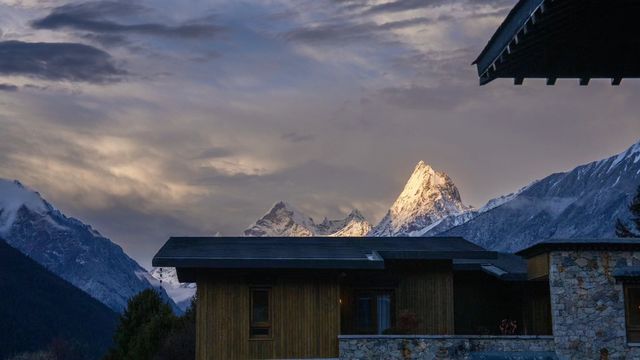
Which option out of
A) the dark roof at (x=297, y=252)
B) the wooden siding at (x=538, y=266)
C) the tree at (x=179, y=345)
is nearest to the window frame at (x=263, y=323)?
the dark roof at (x=297, y=252)

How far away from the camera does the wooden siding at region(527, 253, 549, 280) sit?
1118 inches

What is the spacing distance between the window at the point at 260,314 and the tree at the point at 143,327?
41.6 metres

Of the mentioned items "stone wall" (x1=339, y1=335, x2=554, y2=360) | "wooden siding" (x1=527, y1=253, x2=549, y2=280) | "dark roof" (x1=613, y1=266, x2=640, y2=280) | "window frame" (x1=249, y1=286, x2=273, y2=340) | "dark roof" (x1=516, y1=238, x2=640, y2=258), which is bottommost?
"stone wall" (x1=339, y1=335, x2=554, y2=360)

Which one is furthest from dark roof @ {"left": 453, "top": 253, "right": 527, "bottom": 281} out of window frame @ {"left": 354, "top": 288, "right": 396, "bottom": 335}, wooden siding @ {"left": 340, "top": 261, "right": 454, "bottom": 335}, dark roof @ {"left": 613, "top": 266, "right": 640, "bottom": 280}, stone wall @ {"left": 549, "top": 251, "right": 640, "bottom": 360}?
dark roof @ {"left": 613, "top": 266, "right": 640, "bottom": 280}

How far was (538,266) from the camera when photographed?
29.4 meters

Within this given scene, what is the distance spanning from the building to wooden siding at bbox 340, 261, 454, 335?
0.03m

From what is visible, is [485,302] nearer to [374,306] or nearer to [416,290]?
[416,290]

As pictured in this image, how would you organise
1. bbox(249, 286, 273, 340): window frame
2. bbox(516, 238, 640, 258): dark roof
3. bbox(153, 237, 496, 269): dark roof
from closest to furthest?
bbox(516, 238, 640, 258): dark roof → bbox(153, 237, 496, 269): dark roof → bbox(249, 286, 273, 340): window frame

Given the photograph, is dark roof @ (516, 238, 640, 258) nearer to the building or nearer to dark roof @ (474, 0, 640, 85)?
the building

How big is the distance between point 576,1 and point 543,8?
0.23 metres

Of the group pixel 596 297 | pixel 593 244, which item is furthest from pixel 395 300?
pixel 593 244

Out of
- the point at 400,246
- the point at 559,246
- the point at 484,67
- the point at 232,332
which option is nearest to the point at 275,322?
the point at 232,332

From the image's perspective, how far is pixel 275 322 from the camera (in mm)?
30000

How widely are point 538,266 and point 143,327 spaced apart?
47.9 meters
